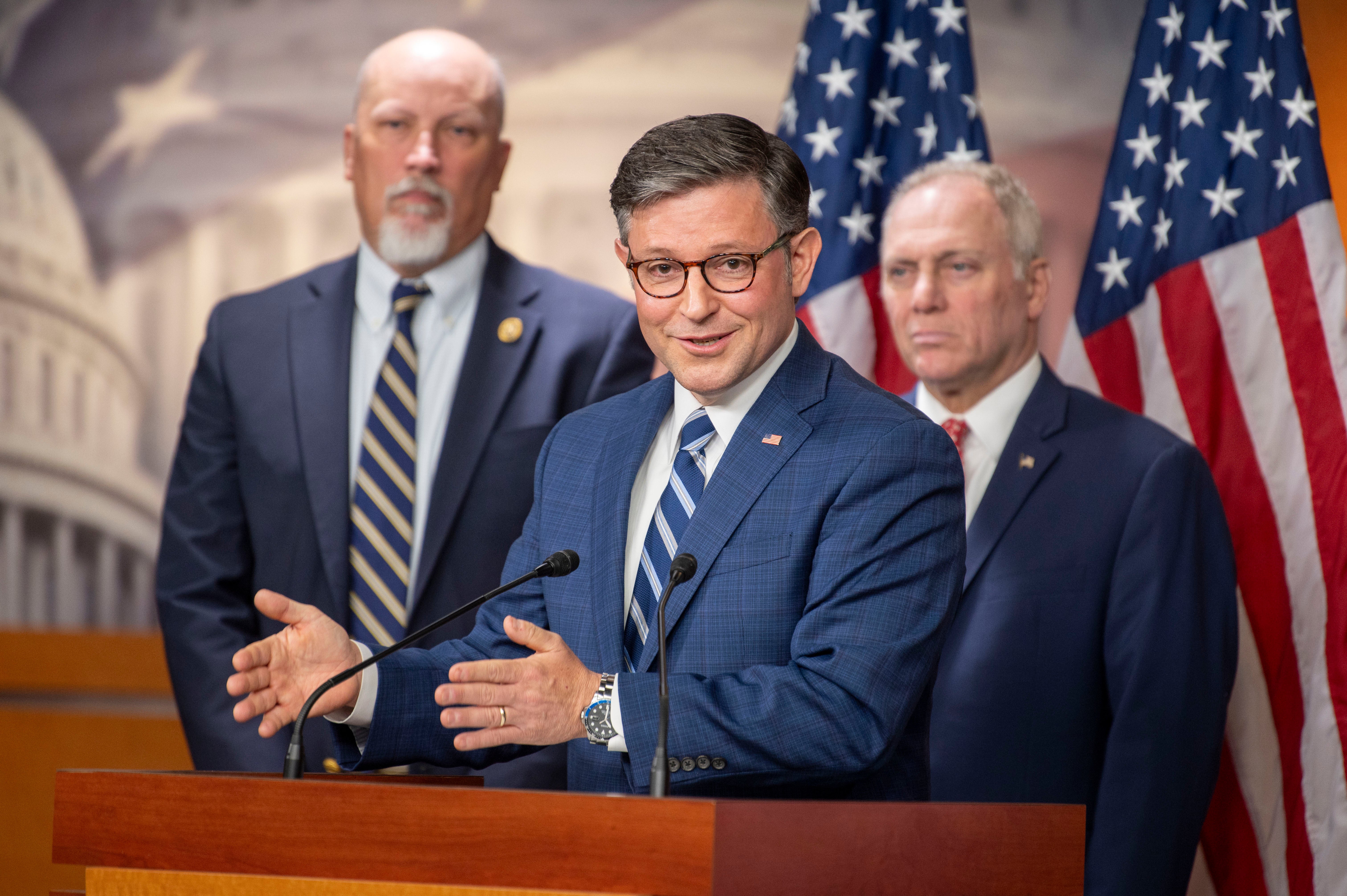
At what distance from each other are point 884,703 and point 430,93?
1791 millimetres

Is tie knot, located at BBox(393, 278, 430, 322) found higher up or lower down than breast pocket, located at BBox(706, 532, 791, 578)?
higher up

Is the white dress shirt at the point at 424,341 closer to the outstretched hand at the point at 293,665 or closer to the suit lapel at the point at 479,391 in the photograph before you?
the suit lapel at the point at 479,391

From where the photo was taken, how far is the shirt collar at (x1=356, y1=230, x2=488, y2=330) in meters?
2.91

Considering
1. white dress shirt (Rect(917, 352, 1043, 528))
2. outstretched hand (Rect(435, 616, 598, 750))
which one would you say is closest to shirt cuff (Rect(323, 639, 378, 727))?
outstretched hand (Rect(435, 616, 598, 750))

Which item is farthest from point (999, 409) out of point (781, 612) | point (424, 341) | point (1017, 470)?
point (781, 612)

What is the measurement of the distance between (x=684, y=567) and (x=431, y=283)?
145cm

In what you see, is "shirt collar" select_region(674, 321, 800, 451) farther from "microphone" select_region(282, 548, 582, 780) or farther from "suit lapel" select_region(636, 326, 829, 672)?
"microphone" select_region(282, 548, 582, 780)

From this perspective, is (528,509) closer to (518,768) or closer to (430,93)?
(518,768)

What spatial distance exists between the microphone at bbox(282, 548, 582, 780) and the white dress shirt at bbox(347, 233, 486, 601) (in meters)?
1.10

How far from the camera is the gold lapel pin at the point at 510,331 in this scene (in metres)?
2.85

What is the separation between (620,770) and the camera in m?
1.82

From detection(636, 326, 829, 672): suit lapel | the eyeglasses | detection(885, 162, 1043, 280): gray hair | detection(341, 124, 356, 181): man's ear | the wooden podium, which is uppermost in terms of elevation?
detection(341, 124, 356, 181): man's ear

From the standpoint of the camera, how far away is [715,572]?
1.81 meters

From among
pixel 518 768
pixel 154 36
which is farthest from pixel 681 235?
pixel 154 36
